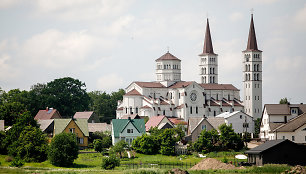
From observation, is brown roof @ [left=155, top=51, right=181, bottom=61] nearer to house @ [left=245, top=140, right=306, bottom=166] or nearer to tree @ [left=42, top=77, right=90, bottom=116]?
tree @ [left=42, top=77, right=90, bottom=116]

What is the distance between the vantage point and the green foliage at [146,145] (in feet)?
283

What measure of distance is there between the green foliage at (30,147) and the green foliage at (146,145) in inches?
531

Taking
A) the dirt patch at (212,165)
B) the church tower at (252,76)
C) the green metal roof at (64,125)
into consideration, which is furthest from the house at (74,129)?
the church tower at (252,76)

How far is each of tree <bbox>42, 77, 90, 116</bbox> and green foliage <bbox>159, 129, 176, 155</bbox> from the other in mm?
51603

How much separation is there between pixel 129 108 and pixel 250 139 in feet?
140

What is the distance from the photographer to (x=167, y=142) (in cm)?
→ 8644

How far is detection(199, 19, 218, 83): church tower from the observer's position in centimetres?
15562

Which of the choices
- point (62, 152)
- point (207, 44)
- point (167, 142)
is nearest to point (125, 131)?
point (167, 142)

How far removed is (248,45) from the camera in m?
154

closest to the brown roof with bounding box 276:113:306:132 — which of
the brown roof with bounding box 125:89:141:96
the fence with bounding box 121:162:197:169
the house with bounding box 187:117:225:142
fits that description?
the house with bounding box 187:117:225:142

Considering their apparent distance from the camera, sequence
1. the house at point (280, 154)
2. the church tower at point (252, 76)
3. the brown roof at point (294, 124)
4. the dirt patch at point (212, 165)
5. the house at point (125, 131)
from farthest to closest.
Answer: the church tower at point (252, 76)
the house at point (125, 131)
the brown roof at point (294, 124)
the house at point (280, 154)
the dirt patch at point (212, 165)

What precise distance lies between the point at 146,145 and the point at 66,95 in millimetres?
57514

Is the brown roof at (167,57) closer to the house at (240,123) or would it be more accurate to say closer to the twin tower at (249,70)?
the twin tower at (249,70)

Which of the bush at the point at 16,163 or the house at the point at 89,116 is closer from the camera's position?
the bush at the point at 16,163
